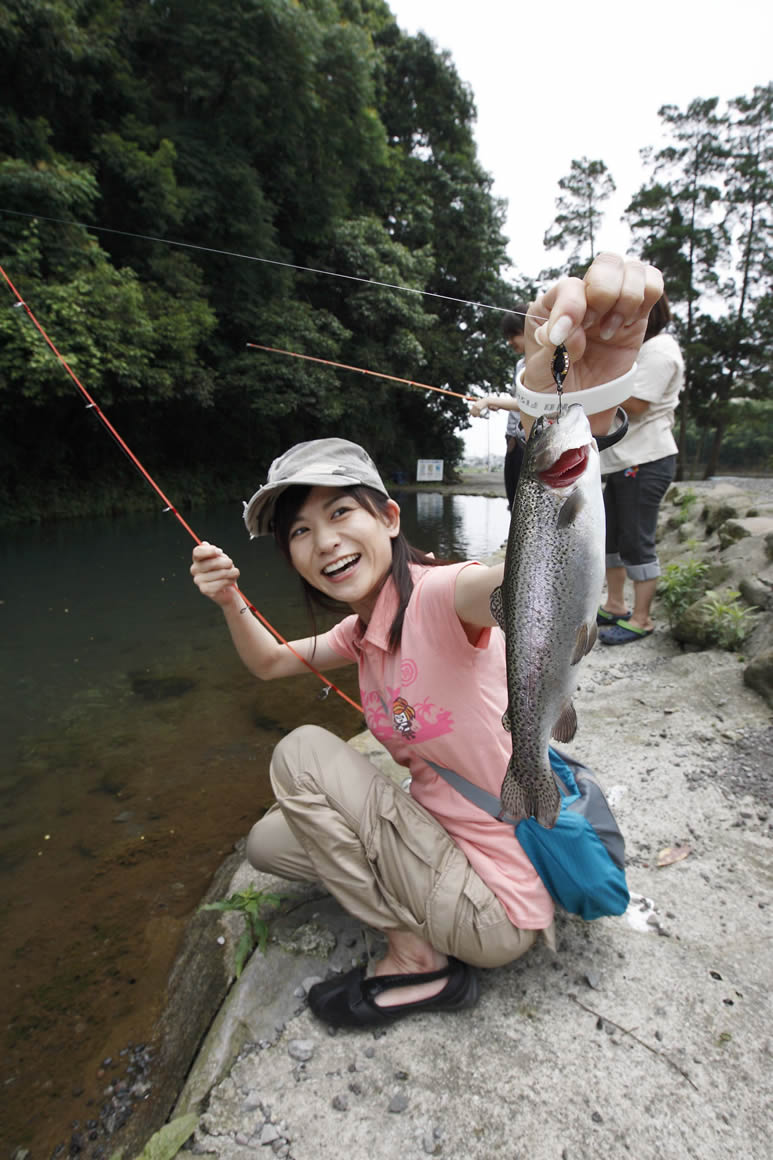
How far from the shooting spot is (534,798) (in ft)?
5.15

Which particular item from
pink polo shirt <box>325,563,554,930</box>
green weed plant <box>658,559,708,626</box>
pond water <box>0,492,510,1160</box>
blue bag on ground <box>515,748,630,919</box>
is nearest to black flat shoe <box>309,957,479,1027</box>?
pink polo shirt <box>325,563,554,930</box>

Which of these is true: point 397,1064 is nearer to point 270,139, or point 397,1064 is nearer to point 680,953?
point 680,953

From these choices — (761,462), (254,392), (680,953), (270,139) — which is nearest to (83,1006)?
(680,953)

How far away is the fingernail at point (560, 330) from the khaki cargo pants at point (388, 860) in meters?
1.36

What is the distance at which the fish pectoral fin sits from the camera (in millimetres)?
1515

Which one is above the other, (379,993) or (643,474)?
(643,474)

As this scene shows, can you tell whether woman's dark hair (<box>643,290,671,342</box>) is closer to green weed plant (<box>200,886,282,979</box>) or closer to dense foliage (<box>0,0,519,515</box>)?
green weed plant (<box>200,886,282,979</box>)

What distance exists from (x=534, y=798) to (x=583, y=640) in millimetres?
466

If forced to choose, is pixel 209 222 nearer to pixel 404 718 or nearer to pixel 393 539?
pixel 393 539

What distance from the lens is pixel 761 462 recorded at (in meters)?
34.6

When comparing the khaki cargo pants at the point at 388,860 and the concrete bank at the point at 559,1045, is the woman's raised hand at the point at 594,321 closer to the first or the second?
the khaki cargo pants at the point at 388,860

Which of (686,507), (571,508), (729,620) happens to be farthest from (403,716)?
(686,507)

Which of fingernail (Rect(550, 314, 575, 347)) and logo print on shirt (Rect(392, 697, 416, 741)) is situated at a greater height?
fingernail (Rect(550, 314, 575, 347))

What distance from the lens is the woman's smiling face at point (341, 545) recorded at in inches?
76.3
